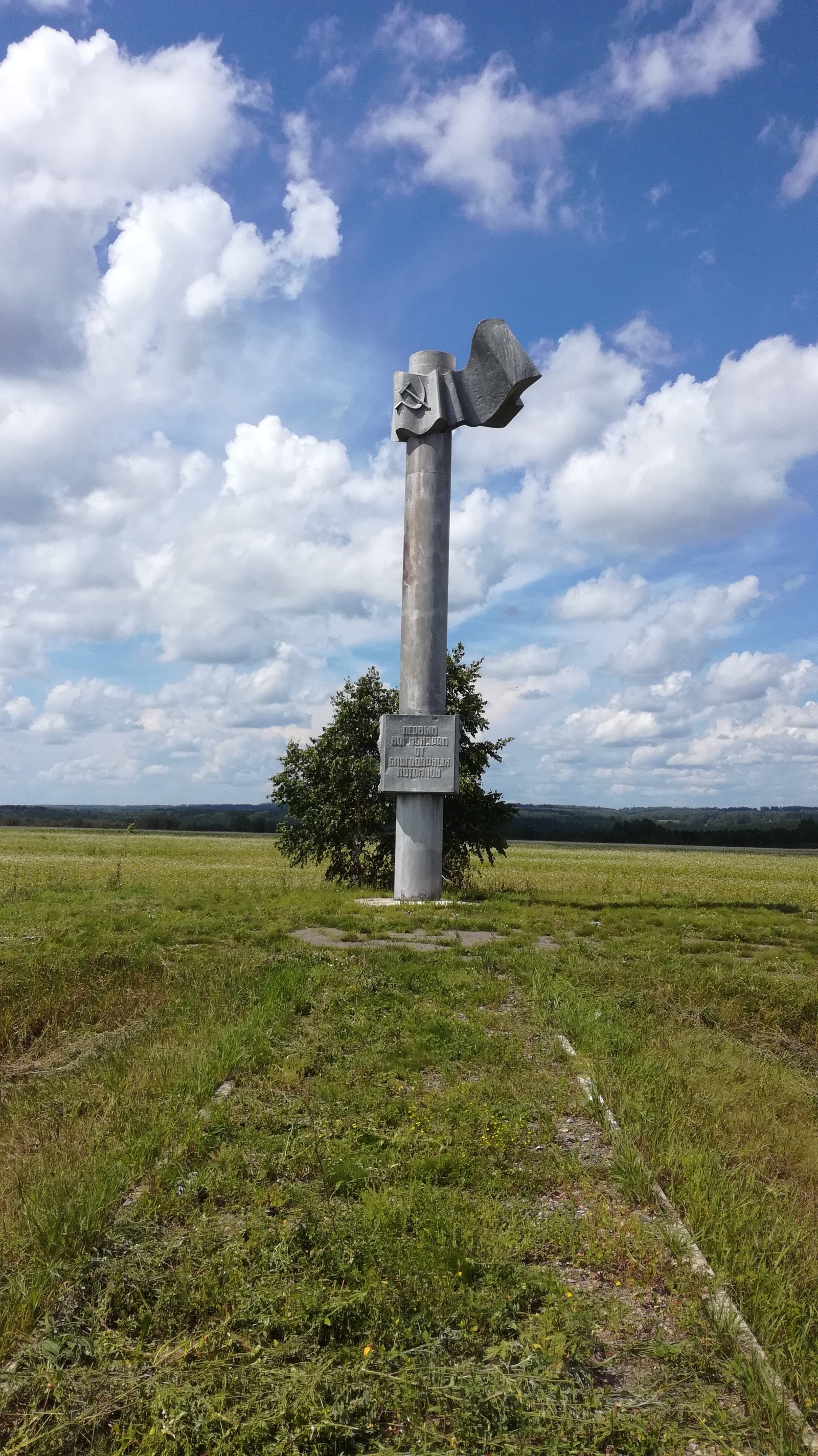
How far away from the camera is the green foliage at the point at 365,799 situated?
19.5 meters

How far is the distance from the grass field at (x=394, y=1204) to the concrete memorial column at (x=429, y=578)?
579 centimetres

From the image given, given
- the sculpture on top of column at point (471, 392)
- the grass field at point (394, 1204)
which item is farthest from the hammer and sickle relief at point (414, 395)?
the grass field at point (394, 1204)

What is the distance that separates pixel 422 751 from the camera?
53.9ft

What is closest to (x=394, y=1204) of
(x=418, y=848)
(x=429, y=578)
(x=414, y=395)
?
(x=418, y=848)

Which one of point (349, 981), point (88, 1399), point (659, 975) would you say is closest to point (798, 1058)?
point (659, 975)

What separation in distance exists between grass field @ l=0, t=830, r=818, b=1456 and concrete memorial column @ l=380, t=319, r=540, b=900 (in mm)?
5787

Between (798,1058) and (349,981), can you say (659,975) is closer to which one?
(798,1058)

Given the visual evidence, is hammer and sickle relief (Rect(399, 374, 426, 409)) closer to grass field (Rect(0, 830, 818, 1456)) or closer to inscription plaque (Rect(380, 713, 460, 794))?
Answer: inscription plaque (Rect(380, 713, 460, 794))

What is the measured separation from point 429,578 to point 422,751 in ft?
10.1

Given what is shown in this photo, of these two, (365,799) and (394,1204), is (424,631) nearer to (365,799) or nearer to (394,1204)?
(365,799)

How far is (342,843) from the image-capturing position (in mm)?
20016

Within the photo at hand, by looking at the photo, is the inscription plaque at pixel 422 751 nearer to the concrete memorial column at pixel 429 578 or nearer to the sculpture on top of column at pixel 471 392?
the concrete memorial column at pixel 429 578

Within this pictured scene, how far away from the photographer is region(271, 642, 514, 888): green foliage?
1955cm

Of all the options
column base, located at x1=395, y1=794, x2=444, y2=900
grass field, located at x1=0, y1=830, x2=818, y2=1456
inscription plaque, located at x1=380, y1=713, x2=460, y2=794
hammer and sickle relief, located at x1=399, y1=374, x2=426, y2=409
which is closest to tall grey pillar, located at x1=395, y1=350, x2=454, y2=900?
column base, located at x1=395, y1=794, x2=444, y2=900
